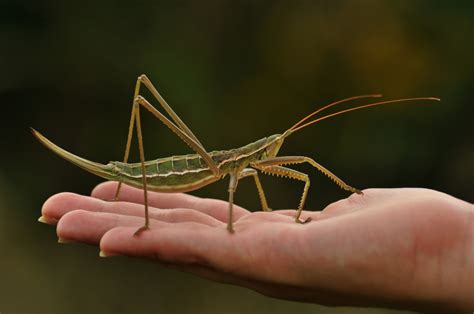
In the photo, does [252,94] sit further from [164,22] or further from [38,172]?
[38,172]

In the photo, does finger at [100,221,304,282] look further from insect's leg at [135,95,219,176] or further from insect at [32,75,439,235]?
insect's leg at [135,95,219,176]

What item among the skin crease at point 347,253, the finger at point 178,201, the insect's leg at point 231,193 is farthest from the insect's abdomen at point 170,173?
the skin crease at point 347,253

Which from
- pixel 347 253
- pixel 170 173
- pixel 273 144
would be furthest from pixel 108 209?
pixel 347 253

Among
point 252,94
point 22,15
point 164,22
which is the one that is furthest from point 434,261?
point 22,15

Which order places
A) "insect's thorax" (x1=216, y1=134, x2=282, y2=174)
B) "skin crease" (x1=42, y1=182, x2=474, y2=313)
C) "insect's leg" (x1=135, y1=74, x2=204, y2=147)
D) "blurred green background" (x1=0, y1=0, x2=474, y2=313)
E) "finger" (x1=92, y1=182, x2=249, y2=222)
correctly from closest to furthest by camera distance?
"skin crease" (x1=42, y1=182, x2=474, y2=313) < "insect's leg" (x1=135, y1=74, x2=204, y2=147) < "insect's thorax" (x1=216, y1=134, x2=282, y2=174) < "finger" (x1=92, y1=182, x2=249, y2=222) < "blurred green background" (x1=0, y1=0, x2=474, y2=313)

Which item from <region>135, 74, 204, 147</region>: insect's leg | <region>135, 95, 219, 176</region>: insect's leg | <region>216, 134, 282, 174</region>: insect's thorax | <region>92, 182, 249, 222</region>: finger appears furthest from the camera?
<region>92, 182, 249, 222</region>: finger

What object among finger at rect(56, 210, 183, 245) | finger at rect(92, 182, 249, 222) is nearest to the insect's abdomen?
finger at rect(92, 182, 249, 222)
